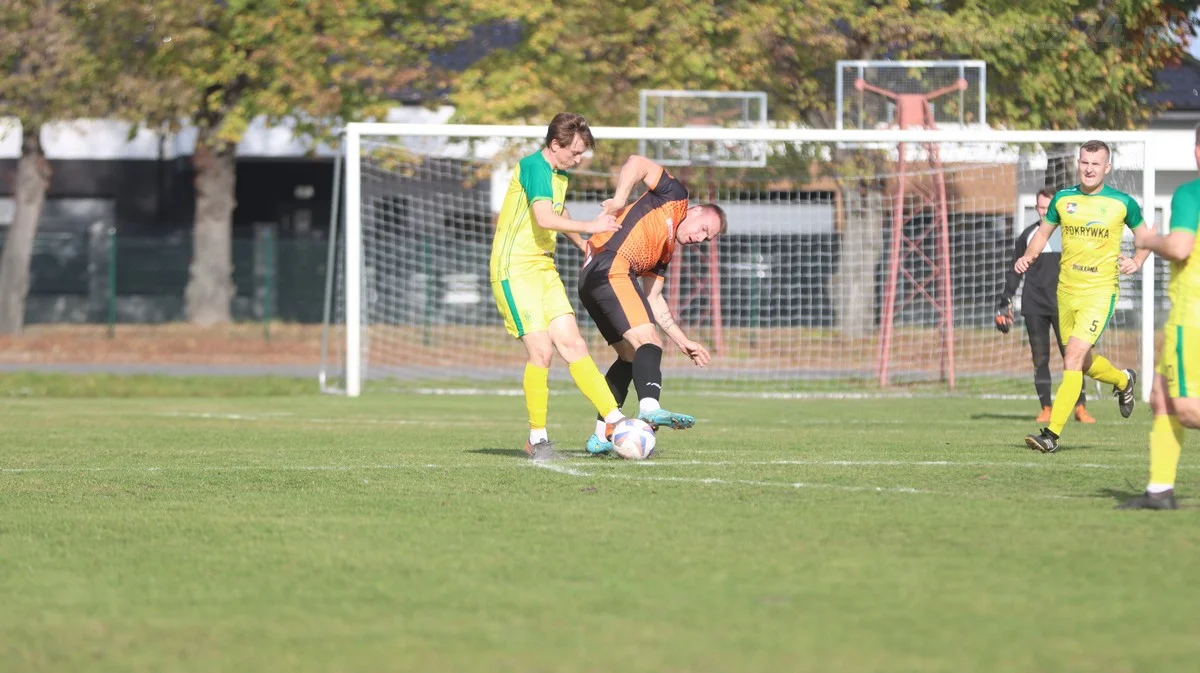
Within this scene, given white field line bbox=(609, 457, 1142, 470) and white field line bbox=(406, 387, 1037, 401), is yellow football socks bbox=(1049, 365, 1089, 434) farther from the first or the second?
white field line bbox=(406, 387, 1037, 401)

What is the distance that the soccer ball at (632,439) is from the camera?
8.97 m

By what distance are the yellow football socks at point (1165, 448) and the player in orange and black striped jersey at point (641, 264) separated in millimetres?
3281

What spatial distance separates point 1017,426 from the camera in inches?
512

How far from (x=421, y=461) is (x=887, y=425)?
5.12 metres

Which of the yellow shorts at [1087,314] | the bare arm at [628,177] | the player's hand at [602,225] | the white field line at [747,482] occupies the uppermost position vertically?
the bare arm at [628,177]

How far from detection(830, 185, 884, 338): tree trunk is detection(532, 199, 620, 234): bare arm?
39.4 ft

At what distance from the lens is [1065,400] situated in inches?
396

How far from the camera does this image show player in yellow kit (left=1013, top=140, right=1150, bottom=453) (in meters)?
10.6

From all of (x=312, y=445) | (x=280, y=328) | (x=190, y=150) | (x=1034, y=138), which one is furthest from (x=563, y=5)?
(x=312, y=445)

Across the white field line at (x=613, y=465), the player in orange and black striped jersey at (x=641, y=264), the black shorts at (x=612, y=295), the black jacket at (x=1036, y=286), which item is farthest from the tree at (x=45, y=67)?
the black shorts at (x=612, y=295)

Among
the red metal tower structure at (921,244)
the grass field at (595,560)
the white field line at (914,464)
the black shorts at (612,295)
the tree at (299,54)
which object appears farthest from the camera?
the tree at (299,54)

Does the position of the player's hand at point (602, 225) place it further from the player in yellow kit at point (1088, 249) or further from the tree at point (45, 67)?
the tree at point (45, 67)

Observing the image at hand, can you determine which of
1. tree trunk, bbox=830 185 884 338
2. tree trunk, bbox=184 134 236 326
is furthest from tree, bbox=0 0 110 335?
tree trunk, bbox=830 185 884 338

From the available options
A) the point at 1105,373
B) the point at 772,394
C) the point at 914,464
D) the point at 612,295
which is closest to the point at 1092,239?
the point at 1105,373
